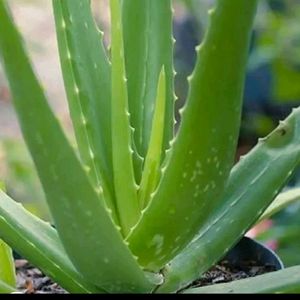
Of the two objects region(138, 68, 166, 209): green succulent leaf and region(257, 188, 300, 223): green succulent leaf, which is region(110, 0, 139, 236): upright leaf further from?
region(257, 188, 300, 223): green succulent leaf

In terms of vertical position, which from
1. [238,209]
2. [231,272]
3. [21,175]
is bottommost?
[21,175]

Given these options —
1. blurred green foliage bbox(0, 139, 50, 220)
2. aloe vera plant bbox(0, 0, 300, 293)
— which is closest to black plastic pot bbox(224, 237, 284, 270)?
aloe vera plant bbox(0, 0, 300, 293)

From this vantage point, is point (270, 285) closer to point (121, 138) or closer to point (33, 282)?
point (121, 138)

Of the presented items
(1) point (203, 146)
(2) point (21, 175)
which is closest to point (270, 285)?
(1) point (203, 146)

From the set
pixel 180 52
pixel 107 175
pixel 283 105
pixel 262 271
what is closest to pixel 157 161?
pixel 107 175

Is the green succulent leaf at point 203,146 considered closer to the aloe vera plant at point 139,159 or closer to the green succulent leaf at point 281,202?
the aloe vera plant at point 139,159

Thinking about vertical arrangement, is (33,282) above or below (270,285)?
below

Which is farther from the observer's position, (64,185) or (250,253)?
(250,253)

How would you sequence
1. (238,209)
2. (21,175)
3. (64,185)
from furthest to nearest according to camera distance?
(21,175)
(238,209)
(64,185)
